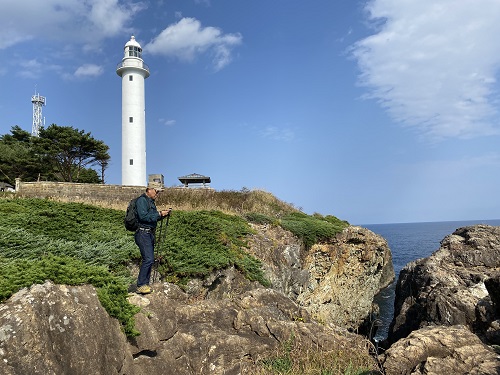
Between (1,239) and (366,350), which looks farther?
(1,239)

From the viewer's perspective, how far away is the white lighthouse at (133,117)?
31.8 m

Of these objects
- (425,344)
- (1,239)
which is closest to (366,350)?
(425,344)

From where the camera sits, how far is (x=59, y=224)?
10430 mm

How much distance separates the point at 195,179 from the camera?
3088cm

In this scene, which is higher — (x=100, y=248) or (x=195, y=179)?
(x=195, y=179)

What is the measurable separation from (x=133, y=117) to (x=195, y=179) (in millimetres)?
8521

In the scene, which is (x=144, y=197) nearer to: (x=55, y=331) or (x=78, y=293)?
(x=78, y=293)

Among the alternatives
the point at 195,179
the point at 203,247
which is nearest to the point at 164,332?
the point at 203,247

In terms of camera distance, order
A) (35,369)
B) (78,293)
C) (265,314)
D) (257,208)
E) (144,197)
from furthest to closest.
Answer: (257,208) → (144,197) → (265,314) → (78,293) → (35,369)

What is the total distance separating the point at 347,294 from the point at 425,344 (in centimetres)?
1424

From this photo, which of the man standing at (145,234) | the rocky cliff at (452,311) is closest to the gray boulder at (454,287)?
the rocky cliff at (452,311)

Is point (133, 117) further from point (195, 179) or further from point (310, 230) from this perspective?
point (310, 230)

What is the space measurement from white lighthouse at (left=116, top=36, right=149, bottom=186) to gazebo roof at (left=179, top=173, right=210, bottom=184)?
167 inches

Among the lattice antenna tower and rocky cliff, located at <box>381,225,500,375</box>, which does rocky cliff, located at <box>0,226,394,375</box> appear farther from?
the lattice antenna tower
